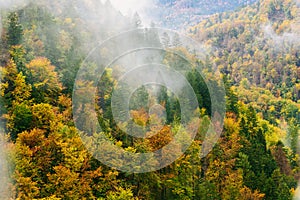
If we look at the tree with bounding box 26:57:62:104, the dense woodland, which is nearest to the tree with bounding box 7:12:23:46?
the dense woodland

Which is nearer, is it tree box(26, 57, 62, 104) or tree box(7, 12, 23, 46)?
tree box(26, 57, 62, 104)

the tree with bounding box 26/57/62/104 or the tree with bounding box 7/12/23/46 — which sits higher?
the tree with bounding box 7/12/23/46

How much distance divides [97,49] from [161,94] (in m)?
17.6

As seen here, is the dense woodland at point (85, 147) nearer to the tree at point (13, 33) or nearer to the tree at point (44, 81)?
the tree at point (13, 33)

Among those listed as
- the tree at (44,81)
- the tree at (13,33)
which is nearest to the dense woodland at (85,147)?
the tree at (13,33)

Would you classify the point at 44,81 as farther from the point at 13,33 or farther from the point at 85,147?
the point at 85,147

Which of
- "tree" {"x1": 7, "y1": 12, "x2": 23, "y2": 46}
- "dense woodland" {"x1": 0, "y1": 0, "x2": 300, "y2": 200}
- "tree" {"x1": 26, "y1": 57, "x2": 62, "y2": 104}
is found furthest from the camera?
"tree" {"x1": 7, "y1": 12, "x2": 23, "y2": 46}

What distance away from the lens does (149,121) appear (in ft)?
182

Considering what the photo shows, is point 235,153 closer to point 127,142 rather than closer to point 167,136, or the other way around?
point 167,136

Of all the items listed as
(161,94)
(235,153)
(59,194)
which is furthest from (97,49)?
(59,194)

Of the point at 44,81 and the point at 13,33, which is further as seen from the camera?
the point at 13,33

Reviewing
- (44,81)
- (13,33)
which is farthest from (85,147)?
(13,33)

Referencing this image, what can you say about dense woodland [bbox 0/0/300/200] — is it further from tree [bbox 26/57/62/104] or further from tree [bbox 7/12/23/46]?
tree [bbox 26/57/62/104]

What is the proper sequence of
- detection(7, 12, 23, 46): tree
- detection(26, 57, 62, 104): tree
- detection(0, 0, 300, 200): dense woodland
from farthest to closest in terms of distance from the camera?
detection(7, 12, 23, 46): tree
detection(26, 57, 62, 104): tree
detection(0, 0, 300, 200): dense woodland
